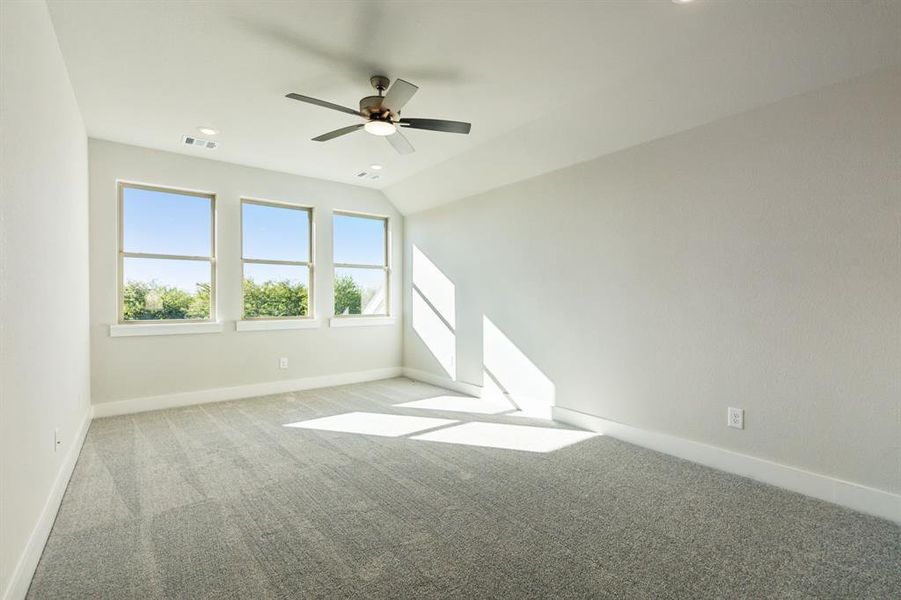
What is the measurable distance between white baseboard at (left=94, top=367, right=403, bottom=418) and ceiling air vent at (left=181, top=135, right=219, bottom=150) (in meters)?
2.64

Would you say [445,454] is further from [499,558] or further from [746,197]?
[746,197]

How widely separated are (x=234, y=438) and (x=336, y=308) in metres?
2.52

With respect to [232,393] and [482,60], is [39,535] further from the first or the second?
[482,60]

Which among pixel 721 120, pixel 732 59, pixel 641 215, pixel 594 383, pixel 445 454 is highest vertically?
pixel 732 59

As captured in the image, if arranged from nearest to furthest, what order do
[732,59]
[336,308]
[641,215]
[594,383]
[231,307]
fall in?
1. [732,59]
2. [641,215]
3. [594,383]
4. [231,307]
5. [336,308]

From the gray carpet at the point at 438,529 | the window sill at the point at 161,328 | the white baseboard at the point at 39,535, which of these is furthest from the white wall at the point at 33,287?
the window sill at the point at 161,328

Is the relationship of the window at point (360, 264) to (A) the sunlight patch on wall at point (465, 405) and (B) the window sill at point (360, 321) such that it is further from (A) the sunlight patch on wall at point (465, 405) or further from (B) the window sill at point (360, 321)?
(A) the sunlight patch on wall at point (465, 405)

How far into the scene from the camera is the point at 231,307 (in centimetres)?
509

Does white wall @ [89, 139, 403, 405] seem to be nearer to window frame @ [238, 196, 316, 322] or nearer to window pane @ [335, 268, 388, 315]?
window frame @ [238, 196, 316, 322]

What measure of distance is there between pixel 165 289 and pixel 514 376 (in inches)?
155

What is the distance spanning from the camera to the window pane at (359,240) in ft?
19.6

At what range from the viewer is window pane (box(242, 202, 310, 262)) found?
17.4 ft

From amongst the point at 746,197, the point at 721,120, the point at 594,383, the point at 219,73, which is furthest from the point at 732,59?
the point at 219,73

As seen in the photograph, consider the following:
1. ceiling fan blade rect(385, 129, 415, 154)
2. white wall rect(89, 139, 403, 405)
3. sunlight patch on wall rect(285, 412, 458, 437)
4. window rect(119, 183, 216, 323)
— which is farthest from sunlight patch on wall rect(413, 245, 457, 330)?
window rect(119, 183, 216, 323)
